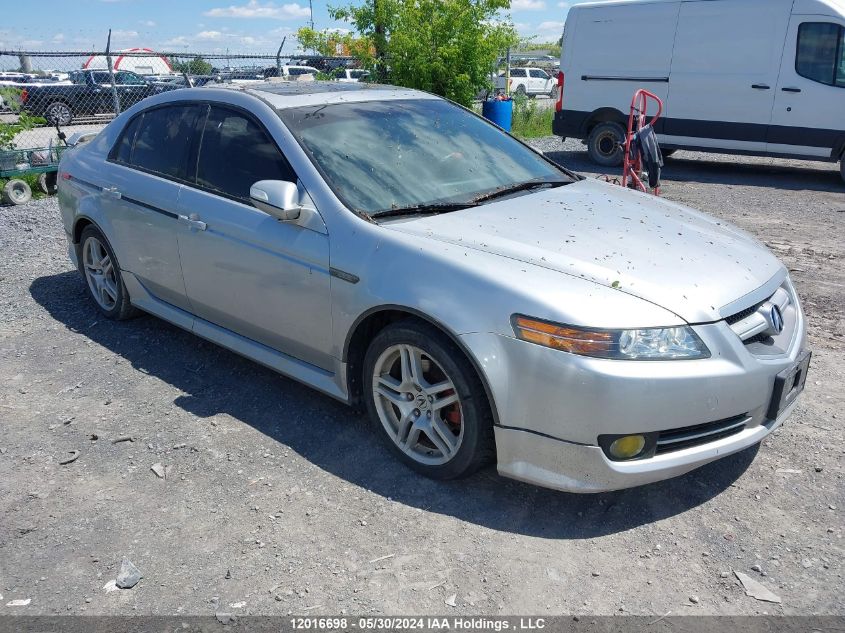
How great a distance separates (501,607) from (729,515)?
1.13 m

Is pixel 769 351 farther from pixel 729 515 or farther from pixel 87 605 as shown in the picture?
pixel 87 605

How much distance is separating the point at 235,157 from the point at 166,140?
80 centimetres

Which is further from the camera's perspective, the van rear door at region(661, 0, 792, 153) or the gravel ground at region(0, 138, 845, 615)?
the van rear door at region(661, 0, 792, 153)

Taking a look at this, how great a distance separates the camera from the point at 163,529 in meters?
3.08

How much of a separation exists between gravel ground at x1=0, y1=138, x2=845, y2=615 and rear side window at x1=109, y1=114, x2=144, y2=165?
4.64ft

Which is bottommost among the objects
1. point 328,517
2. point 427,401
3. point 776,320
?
point 328,517

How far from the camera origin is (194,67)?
1548 centimetres

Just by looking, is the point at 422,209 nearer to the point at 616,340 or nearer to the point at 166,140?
the point at 616,340

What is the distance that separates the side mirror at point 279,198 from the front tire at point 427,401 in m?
0.74

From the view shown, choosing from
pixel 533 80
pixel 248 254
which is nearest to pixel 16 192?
pixel 248 254

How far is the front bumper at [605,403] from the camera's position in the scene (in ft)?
9.01

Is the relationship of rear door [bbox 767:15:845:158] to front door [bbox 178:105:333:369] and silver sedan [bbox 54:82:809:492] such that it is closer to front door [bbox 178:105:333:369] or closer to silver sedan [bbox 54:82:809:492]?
silver sedan [bbox 54:82:809:492]

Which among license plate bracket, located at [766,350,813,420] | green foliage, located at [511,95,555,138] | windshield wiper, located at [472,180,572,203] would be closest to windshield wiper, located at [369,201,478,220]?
windshield wiper, located at [472,180,572,203]

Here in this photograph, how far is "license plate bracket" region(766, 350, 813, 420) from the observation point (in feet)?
9.87
